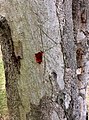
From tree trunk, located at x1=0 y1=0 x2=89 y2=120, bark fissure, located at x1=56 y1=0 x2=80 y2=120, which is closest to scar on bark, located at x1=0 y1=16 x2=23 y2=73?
tree trunk, located at x1=0 y1=0 x2=89 y2=120

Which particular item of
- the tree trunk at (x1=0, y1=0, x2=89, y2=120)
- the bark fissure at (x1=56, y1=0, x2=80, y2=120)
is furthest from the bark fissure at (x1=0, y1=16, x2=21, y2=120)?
the bark fissure at (x1=56, y1=0, x2=80, y2=120)

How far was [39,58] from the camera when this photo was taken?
1.23m

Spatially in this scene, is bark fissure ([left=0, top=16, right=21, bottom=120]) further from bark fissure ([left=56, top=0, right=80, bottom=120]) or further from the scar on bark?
bark fissure ([left=56, top=0, right=80, bottom=120])

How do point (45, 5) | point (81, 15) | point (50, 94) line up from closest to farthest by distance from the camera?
point (45, 5), point (50, 94), point (81, 15)

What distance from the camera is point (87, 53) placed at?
6.30 ft

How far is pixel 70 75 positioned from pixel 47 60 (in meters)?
0.13

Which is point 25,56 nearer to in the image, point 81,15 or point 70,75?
point 70,75

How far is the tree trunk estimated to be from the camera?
119 cm

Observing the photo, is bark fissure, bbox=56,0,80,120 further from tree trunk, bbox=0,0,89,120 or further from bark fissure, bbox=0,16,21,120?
bark fissure, bbox=0,16,21,120

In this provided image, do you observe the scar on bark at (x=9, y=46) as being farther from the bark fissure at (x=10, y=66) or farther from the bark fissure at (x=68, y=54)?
the bark fissure at (x=68, y=54)

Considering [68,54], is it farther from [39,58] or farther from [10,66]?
[10,66]

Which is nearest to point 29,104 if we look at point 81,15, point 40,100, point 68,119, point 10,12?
point 40,100

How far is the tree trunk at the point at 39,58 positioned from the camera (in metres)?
1.19

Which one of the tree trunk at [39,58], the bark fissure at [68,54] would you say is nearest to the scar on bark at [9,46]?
the tree trunk at [39,58]
